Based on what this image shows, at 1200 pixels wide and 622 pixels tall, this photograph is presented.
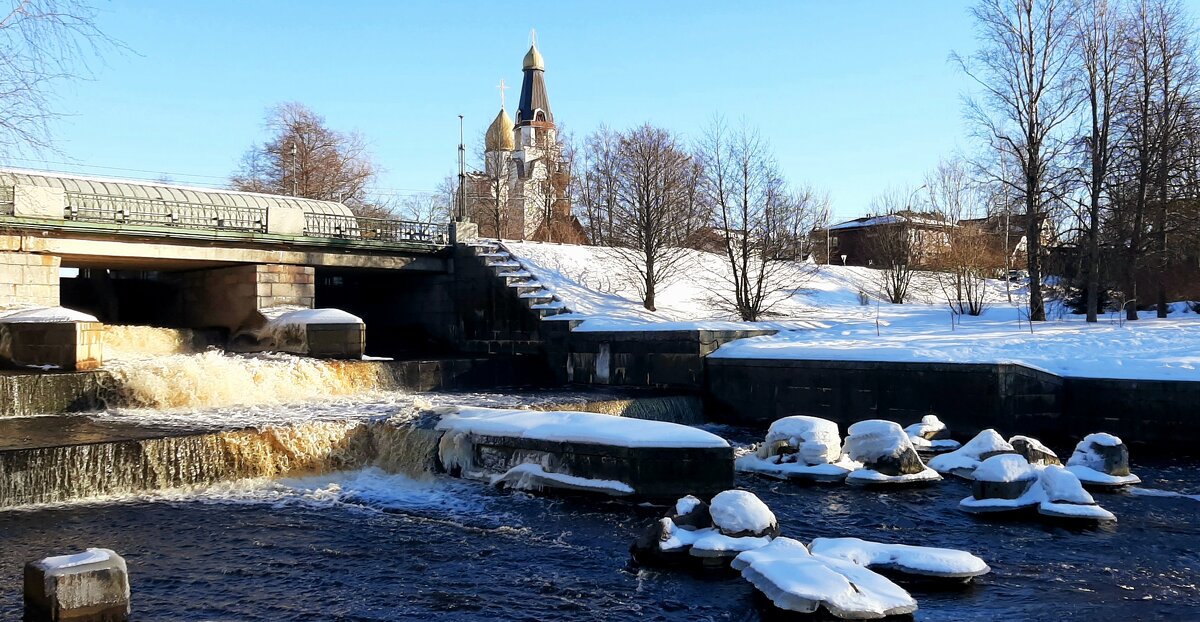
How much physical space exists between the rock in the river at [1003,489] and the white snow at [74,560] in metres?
8.53

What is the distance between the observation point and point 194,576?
741 cm

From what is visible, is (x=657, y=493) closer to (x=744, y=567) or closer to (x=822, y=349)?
(x=744, y=567)

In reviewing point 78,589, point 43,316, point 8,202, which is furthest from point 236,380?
point 78,589

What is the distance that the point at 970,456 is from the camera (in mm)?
12328

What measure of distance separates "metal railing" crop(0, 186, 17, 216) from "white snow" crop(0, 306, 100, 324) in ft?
7.59

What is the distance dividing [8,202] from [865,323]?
19998 mm

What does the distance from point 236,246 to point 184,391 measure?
20.2ft

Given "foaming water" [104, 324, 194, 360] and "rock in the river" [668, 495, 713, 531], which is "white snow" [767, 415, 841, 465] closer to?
"rock in the river" [668, 495, 713, 531]

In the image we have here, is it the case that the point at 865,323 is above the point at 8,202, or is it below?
below

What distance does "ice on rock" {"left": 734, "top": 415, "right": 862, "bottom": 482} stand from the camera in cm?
1181

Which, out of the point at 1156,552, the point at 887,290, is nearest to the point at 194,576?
the point at 1156,552

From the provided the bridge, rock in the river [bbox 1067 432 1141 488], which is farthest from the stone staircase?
rock in the river [bbox 1067 432 1141 488]

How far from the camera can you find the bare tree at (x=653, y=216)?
27.0 metres

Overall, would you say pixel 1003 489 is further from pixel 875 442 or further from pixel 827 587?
pixel 827 587
